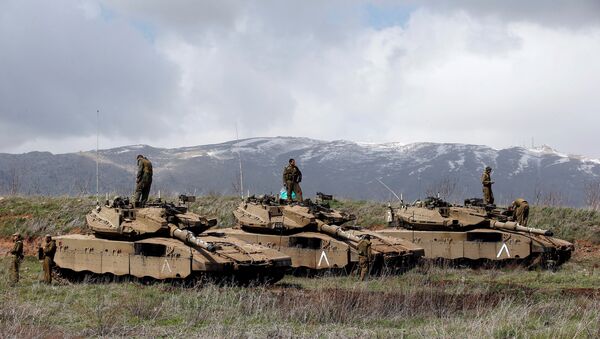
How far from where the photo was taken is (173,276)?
20.4 meters

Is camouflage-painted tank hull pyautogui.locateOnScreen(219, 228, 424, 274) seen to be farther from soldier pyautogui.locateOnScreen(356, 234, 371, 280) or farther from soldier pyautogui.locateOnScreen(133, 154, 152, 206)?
soldier pyautogui.locateOnScreen(133, 154, 152, 206)

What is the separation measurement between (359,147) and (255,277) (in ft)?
494

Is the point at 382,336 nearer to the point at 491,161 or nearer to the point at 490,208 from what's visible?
the point at 490,208

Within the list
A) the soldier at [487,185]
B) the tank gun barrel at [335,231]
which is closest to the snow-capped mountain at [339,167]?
the soldier at [487,185]

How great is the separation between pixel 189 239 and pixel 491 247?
1038 centimetres

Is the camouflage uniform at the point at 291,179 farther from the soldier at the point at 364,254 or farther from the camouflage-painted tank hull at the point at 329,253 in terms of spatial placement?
the soldier at the point at 364,254

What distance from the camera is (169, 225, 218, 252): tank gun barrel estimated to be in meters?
19.7

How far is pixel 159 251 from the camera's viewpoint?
Result: 21359 millimetres

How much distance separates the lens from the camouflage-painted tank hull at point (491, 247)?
2573cm

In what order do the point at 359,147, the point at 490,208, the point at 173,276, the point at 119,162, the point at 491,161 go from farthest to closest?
A: the point at 359,147 → the point at 491,161 → the point at 119,162 → the point at 490,208 → the point at 173,276

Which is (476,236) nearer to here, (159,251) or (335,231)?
(335,231)

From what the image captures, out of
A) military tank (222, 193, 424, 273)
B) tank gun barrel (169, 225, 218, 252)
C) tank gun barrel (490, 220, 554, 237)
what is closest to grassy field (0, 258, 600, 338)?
tank gun barrel (169, 225, 218, 252)

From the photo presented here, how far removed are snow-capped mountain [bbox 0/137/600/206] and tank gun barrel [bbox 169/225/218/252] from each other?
8955 centimetres

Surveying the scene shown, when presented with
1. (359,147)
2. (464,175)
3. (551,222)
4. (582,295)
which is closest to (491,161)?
(464,175)
